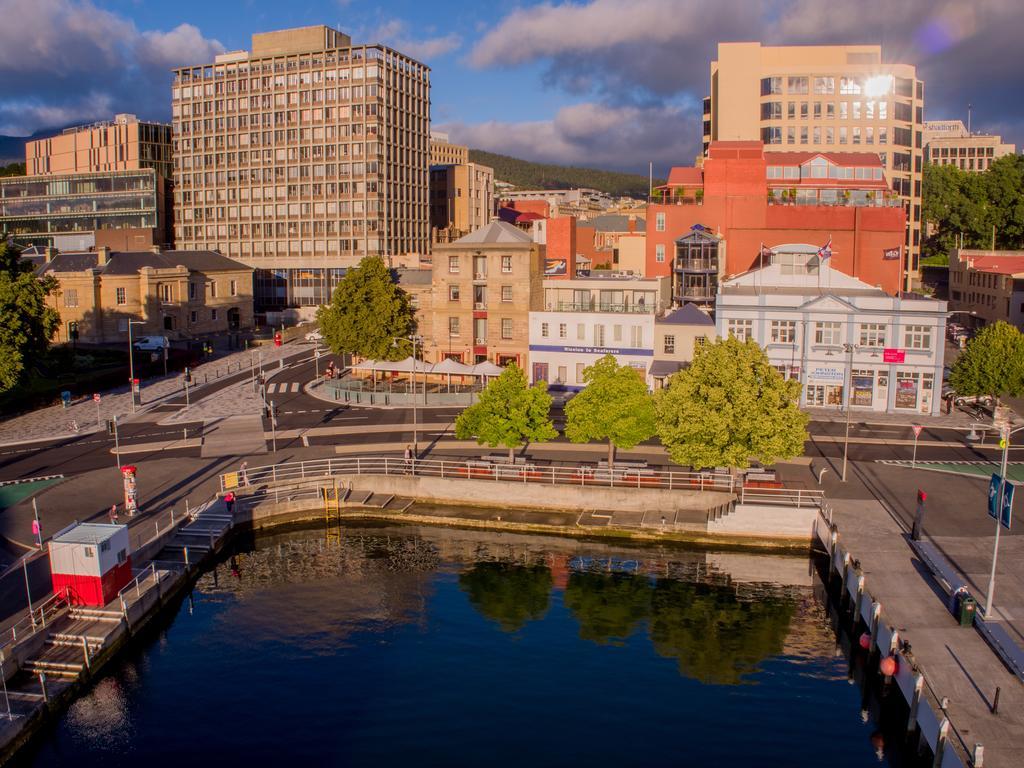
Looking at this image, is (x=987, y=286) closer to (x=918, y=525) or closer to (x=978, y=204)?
(x=978, y=204)

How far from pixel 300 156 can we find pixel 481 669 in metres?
113

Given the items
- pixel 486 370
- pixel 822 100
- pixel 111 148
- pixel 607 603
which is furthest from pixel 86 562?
pixel 111 148

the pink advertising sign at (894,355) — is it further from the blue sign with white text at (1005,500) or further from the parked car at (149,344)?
the parked car at (149,344)

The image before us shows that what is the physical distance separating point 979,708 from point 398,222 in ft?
398

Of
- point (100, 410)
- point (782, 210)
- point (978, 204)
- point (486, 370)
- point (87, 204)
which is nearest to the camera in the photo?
point (100, 410)

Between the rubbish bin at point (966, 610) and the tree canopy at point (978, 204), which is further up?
the tree canopy at point (978, 204)

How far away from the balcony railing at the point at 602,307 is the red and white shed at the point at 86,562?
4565 cm

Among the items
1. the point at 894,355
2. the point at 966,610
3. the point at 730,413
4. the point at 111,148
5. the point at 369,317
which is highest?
the point at 111,148

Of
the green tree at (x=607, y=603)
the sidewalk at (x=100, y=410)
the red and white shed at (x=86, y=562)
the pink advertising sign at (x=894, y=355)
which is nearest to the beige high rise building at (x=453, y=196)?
the sidewalk at (x=100, y=410)

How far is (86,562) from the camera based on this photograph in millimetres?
35562

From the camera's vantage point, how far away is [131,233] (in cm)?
13562

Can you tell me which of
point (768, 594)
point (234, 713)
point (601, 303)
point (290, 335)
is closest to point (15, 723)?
point (234, 713)

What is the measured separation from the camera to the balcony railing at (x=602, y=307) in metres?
73.8

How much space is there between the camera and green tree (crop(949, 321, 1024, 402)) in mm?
64688
